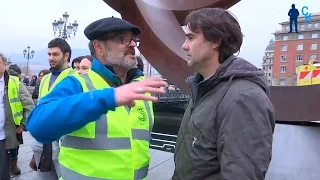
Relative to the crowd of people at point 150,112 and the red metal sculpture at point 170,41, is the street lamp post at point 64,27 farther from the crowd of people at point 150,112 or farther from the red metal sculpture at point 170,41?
the crowd of people at point 150,112

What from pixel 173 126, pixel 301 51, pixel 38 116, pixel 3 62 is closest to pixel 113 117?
pixel 38 116

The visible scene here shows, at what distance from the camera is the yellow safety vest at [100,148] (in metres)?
1.59

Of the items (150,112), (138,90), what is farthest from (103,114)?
(150,112)

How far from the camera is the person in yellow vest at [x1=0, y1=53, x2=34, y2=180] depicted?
3814 mm

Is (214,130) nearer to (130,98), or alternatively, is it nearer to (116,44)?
(130,98)

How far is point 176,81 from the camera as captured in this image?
6.38 m

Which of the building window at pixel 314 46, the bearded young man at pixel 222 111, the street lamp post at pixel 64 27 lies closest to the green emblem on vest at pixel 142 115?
the bearded young man at pixel 222 111

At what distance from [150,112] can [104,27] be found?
51cm

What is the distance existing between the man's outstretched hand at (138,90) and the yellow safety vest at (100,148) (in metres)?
0.29

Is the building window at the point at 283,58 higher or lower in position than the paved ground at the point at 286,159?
higher

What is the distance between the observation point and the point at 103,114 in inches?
60.5

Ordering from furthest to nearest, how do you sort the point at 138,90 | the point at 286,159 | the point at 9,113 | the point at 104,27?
the point at 286,159 → the point at 9,113 → the point at 104,27 → the point at 138,90

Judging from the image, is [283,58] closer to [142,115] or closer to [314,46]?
[314,46]

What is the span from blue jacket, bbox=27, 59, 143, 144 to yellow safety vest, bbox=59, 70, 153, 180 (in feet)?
0.47
